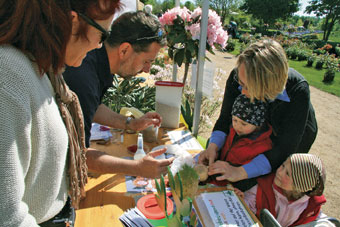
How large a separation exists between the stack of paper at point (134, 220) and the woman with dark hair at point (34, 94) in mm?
377

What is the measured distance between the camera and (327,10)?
35.2m

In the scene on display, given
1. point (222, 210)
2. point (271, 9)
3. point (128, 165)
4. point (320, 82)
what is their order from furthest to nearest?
point (271, 9) → point (320, 82) → point (128, 165) → point (222, 210)

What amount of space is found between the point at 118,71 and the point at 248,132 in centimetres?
98

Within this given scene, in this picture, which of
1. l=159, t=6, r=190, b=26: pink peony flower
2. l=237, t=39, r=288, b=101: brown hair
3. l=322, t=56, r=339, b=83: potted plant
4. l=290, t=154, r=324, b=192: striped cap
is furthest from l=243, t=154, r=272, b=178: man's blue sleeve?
l=322, t=56, r=339, b=83: potted plant

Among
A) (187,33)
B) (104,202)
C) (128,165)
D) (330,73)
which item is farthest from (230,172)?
(330,73)

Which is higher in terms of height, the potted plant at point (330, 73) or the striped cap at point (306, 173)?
the striped cap at point (306, 173)

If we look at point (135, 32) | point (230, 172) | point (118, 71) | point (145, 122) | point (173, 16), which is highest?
point (173, 16)

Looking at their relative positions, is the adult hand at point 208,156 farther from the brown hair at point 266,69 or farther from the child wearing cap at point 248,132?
the brown hair at point 266,69

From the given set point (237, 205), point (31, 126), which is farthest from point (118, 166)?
point (31, 126)

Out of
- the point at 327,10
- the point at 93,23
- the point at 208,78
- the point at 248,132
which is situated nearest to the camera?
the point at 93,23

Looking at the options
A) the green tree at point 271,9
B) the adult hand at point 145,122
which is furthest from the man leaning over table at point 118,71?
the green tree at point 271,9

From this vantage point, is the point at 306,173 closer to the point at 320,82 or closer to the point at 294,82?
the point at 294,82

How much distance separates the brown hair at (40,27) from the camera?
601 mm

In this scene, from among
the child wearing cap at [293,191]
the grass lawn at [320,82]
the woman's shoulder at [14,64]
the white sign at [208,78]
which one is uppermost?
the woman's shoulder at [14,64]
